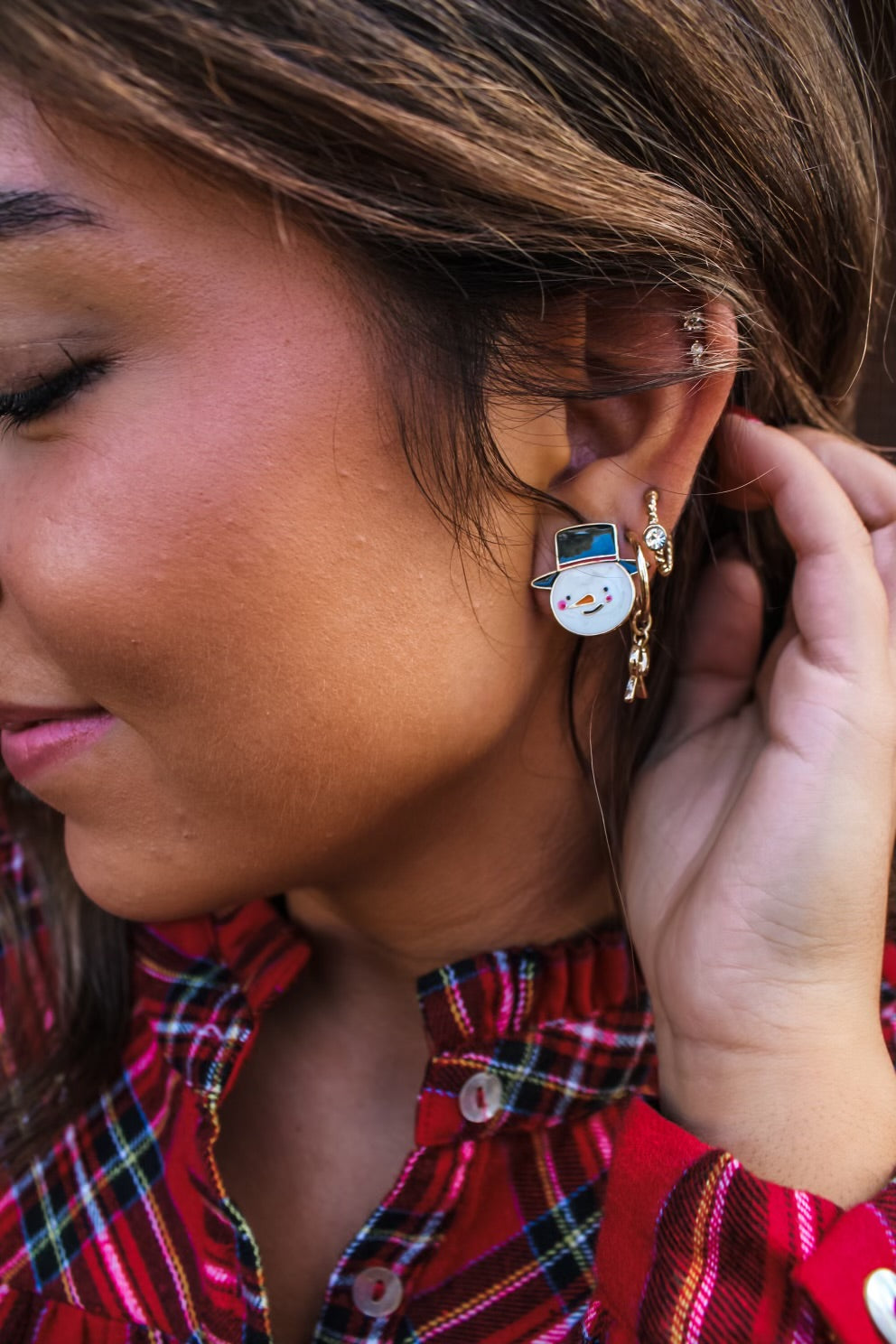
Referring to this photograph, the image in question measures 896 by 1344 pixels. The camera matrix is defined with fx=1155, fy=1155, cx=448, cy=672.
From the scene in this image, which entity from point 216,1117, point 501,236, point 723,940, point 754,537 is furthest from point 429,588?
point 216,1117

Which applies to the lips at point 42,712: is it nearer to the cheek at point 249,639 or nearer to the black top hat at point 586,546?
the cheek at point 249,639

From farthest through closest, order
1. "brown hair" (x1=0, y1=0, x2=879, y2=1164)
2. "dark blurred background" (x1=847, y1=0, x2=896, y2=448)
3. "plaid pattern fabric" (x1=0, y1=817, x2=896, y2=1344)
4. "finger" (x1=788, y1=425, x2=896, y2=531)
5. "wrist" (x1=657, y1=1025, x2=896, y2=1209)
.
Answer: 1. "dark blurred background" (x1=847, y1=0, x2=896, y2=448)
2. "finger" (x1=788, y1=425, x2=896, y2=531)
3. "plaid pattern fabric" (x1=0, y1=817, x2=896, y2=1344)
4. "wrist" (x1=657, y1=1025, x2=896, y2=1209)
5. "brown hair" (x1=0, y1=0, x2=879, y2=1164)

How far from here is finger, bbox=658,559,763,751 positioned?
1.36 m

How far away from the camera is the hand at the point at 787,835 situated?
42.4 inches

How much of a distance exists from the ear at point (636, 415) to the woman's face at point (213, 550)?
0.07m

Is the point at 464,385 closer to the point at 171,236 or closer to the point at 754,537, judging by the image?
the point at 171,236

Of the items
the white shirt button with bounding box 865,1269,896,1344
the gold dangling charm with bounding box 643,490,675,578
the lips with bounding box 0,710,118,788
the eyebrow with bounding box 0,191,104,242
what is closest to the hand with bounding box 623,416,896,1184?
the white shirt button with bounding box 865,1269,896,1344

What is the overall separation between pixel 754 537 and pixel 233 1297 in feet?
3.37

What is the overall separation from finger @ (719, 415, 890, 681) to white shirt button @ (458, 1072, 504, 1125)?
57 centimetres

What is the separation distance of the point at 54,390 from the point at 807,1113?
A: 0.90m

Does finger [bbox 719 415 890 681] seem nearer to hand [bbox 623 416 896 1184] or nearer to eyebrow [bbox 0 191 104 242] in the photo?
hand [bbox 623 416 896 1184]

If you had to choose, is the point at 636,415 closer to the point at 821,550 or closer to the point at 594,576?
the point at 594,576

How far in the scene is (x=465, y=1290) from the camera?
3.96 feet

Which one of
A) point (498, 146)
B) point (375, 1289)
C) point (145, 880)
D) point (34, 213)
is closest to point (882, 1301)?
point (375, 1289)
